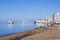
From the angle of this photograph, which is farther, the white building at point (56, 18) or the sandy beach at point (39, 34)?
the white building at point (56, 18)

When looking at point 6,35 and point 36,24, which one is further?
point 36,24

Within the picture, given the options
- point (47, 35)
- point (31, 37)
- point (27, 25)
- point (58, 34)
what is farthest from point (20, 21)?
point (58, 34)

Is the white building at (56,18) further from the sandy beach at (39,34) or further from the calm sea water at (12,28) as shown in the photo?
the calm sea water at (12,28)

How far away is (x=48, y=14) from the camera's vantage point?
3861mm

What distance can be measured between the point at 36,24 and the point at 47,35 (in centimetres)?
36

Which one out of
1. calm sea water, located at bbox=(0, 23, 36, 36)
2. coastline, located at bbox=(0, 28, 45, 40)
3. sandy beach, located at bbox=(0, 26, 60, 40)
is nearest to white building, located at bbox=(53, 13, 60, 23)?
sandy beach, located at bbox=(0, 26, 60, 40)

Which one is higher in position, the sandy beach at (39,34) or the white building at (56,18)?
the white building at (56,18)

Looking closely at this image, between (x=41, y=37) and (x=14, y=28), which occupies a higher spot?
(x=14, y=28)

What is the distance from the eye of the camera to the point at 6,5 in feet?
12.4

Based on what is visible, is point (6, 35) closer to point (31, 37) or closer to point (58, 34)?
point (31, 37)

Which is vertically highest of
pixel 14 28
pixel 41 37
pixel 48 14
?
pixel 48 14

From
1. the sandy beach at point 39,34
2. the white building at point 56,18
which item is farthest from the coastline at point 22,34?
the white building at point 56,18

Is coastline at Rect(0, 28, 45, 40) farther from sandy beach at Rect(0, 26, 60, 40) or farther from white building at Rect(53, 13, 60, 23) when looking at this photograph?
white building at Rect(53, 13, 60, 23)

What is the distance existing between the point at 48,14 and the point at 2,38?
47.0 inches
